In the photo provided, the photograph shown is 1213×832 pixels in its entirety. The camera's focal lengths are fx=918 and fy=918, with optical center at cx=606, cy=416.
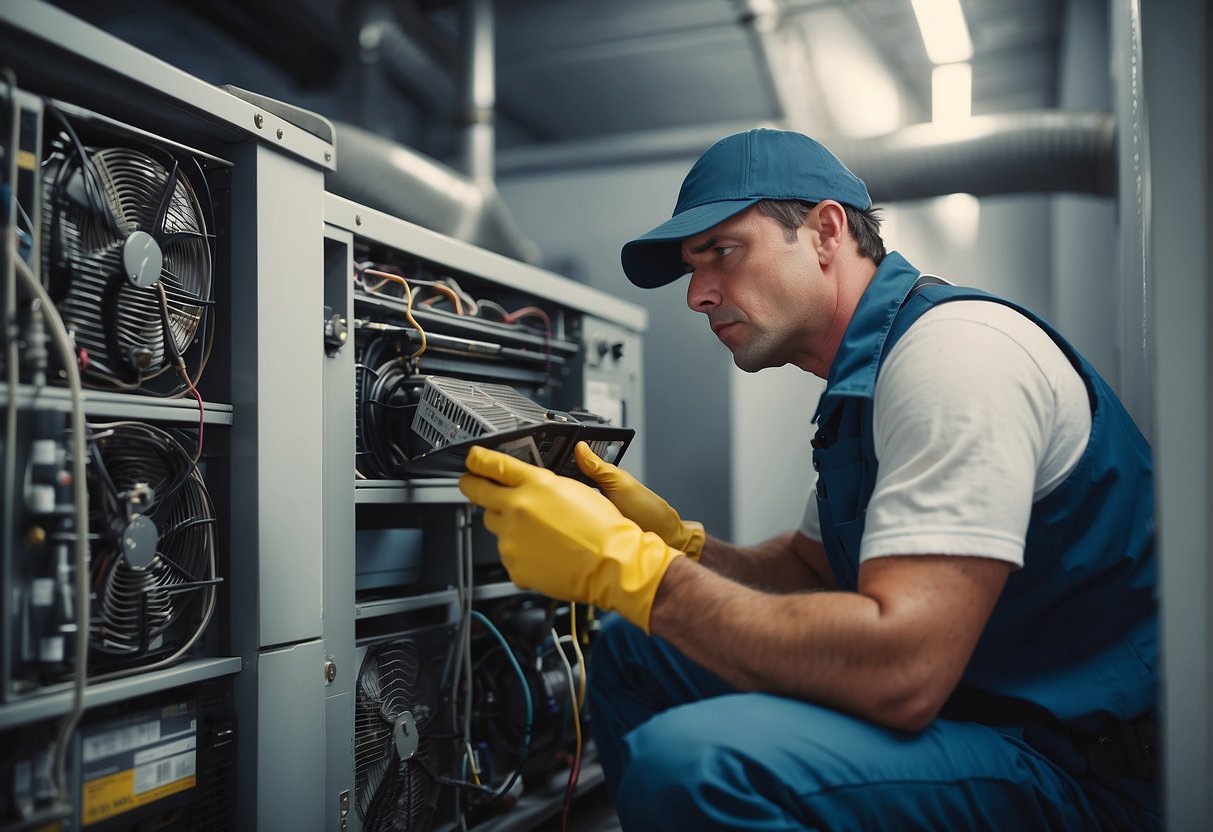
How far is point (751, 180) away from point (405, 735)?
3.07ft

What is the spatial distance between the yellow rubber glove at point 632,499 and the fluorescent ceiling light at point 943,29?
2222 millimetres

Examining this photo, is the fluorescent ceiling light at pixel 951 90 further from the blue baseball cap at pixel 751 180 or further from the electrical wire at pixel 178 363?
the electrical wire at pixel 178 363

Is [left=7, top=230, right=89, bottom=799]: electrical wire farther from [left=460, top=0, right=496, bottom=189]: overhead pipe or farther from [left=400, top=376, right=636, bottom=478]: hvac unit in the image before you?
[left=460, top=0, right=496, bottom=189]: overhead pipe

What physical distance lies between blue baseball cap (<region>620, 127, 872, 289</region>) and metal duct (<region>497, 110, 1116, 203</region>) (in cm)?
159

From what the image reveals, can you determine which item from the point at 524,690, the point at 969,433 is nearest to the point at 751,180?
the point at 969,433

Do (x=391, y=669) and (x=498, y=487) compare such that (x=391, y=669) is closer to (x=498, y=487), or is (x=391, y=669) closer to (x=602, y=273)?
(x=498, y=487)

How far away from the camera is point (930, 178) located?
109 inches

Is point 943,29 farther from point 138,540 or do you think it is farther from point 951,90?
point 138,540

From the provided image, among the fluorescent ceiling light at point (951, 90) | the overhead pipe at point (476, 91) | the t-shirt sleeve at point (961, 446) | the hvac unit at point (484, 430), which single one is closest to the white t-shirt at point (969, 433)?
the t-shirt sleeve at point (961, 446)

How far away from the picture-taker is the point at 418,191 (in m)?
2.47

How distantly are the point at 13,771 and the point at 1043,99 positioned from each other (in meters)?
4.91

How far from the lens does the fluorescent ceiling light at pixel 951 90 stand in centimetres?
380

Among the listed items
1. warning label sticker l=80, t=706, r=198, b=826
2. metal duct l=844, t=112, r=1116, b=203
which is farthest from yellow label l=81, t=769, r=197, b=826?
metal duct l=844, t=112, r=1116, b=203

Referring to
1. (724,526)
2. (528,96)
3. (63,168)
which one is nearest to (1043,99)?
(528,96)
